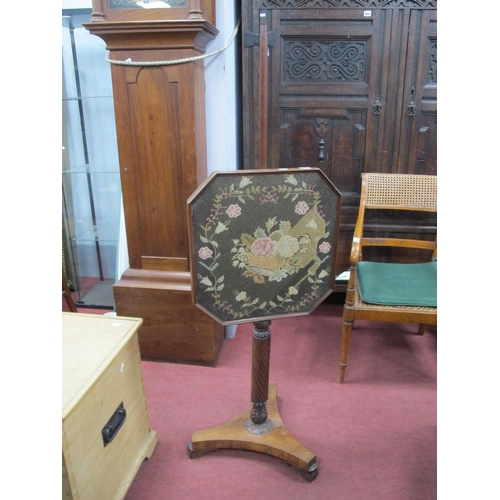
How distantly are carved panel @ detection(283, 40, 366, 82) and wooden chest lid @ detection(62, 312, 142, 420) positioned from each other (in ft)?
4.95

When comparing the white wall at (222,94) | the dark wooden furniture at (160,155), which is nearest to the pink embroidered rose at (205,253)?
the dark wooden furniture at (160,155)

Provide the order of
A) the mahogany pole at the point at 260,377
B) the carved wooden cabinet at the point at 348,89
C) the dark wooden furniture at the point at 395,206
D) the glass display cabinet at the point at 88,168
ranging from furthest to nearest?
1. the glass display cabinet at the point at 88,168
2. the carved wooden cabinet at the point at 348,89
3. the dark wooden furniture at the point at 395,206
4. the mahogany pole at the point at 260,377

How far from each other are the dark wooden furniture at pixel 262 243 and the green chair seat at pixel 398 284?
60 centimetres

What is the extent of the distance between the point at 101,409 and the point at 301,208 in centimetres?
83

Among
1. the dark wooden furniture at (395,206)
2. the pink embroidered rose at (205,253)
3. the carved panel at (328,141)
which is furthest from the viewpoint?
the carved panel at (328,141)

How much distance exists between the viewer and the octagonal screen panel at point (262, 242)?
1251 millimetres

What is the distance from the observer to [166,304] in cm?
207

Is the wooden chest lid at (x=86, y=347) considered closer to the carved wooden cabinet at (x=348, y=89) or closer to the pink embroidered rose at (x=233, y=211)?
the pink embroidered rose at (x=233, y=211)

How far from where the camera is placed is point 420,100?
7.30 feet

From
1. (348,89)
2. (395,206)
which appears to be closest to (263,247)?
(395,206)

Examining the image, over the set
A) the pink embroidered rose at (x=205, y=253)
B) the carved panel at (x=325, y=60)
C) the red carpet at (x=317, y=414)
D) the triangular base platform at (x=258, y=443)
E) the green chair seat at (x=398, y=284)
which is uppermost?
the carved panel at (x=325, y=60)

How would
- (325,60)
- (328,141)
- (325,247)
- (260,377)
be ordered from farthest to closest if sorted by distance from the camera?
(328,141) < (325,60) < (260,377) < (325,247)

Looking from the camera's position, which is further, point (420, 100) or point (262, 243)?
point (420, 100)

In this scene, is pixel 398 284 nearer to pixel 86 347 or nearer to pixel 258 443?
pixel 258 443
